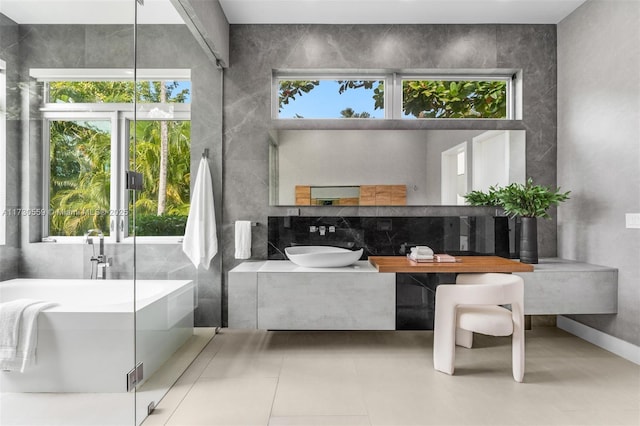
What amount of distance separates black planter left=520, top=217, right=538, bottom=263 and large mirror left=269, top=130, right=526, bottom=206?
19.9 inches

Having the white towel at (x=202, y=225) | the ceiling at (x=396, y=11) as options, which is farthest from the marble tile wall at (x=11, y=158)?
the ceiling at (x=396, y=11)

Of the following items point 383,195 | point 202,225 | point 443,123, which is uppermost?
point 443,123

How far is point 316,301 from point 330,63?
2.23 meters

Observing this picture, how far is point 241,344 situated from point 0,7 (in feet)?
9.03

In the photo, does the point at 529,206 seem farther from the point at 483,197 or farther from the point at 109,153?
the point at 109,153

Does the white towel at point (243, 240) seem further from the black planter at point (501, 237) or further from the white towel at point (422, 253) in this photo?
the black planter at point (501, 237)

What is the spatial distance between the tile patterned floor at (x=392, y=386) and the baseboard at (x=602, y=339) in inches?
3.2

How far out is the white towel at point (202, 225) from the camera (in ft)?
9.87

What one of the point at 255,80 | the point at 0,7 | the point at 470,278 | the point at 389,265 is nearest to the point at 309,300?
the point at 389,265


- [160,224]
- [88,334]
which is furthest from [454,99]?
[88,334]

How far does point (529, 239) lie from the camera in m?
3.33

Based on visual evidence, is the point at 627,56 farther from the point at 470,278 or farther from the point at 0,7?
the point at 0,7

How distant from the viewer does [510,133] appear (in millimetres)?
3695

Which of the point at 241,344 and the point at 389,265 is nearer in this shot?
the point at 389,265
